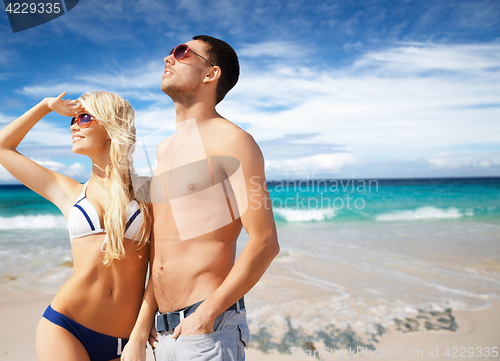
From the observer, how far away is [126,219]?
7.24ft

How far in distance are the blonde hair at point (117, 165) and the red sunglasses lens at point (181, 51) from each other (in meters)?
0.58

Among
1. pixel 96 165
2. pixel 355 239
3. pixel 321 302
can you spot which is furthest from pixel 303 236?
pixel 96 165

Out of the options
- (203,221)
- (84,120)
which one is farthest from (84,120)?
(203,221)

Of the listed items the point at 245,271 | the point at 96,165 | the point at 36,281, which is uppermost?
Answer: the point at 96,165

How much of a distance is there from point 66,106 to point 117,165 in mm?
619

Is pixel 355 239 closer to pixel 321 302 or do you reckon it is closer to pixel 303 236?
pixel 303 236

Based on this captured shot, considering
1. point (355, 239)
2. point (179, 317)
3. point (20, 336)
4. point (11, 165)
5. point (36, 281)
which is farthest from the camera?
point (355, 239)

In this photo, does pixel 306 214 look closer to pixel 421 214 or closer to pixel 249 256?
pixel 421 214

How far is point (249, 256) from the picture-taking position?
175 cm

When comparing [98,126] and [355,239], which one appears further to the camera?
[355,239]

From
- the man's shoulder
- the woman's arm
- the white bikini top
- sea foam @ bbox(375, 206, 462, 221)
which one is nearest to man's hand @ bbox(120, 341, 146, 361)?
the white bikini top

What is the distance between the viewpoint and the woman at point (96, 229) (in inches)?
84.0

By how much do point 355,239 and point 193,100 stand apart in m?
13.2

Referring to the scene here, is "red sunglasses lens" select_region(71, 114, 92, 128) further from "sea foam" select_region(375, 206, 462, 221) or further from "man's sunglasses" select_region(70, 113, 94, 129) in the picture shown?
"sea foam" select_region(375, 206, 462, 221)
